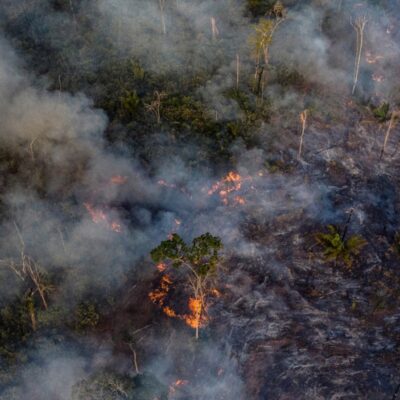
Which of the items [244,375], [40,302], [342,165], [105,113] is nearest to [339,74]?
[342,165]

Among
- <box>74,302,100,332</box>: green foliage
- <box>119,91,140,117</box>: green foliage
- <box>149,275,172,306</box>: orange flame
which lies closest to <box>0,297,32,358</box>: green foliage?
<box>74,302,100,332</box>: green foliage

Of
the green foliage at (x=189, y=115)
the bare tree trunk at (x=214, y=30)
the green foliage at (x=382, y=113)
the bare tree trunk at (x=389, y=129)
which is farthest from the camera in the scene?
the bare tree trunk at (x=214, y=30)

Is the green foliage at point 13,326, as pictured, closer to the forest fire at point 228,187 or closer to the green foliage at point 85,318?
the green foliage at point 85,318

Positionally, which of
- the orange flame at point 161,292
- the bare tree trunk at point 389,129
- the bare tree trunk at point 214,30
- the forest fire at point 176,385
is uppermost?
the bare tree trunk at point 214,30

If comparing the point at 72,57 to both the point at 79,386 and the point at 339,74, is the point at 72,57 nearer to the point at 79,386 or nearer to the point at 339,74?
the point at 339,74

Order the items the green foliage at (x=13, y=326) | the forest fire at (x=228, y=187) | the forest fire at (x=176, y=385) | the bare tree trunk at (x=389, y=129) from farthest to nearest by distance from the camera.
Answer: the bare tree trunk at (x=389, y=129) < the forest fire at (x=228, y=187) < the green foliage at (x=13, y=326) < the forest fire at (x=176, y=385)

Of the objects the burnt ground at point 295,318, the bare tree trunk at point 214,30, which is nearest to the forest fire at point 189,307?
the burnt ground at point 295,318

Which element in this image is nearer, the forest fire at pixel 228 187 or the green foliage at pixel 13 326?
the green foliage at pixel 13 326
